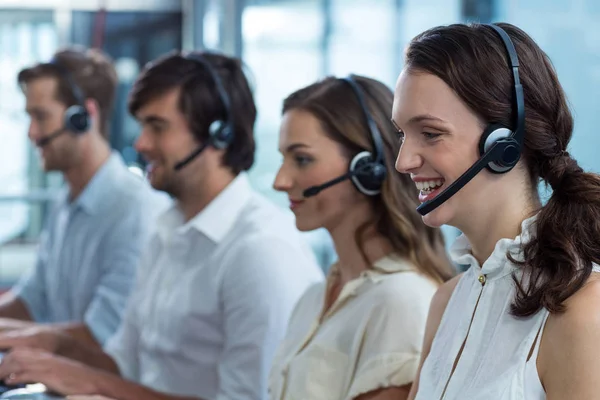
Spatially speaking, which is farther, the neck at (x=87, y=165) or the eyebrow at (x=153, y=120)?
the neck at (x=87, y=165)

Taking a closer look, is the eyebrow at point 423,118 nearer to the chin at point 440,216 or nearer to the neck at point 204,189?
the chin at point 440,216

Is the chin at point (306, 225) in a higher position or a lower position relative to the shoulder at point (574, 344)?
lower

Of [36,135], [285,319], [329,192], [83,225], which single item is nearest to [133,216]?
[83,225]

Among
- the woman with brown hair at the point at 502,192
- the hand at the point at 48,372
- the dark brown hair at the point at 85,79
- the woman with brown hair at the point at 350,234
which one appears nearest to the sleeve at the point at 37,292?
the dark brown hair at the point at 85,79

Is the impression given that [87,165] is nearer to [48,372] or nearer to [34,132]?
[34,132]

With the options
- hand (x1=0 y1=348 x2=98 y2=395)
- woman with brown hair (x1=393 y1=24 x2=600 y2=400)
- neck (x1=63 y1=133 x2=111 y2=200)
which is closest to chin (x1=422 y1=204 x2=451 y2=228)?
woman with brown hair (x1=393 y1=24 x2=600 y2=400)

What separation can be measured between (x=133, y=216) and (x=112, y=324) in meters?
0.34

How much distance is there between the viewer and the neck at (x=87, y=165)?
3146 millimetres

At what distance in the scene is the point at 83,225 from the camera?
303 cm

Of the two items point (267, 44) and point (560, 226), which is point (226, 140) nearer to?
point (560, 226)

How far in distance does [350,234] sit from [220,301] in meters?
0.48

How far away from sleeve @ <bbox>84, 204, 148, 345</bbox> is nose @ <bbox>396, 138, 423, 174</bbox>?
1.67 metres

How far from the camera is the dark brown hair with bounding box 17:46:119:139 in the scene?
10.7 feet

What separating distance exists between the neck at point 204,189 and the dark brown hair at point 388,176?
0.67 meters
